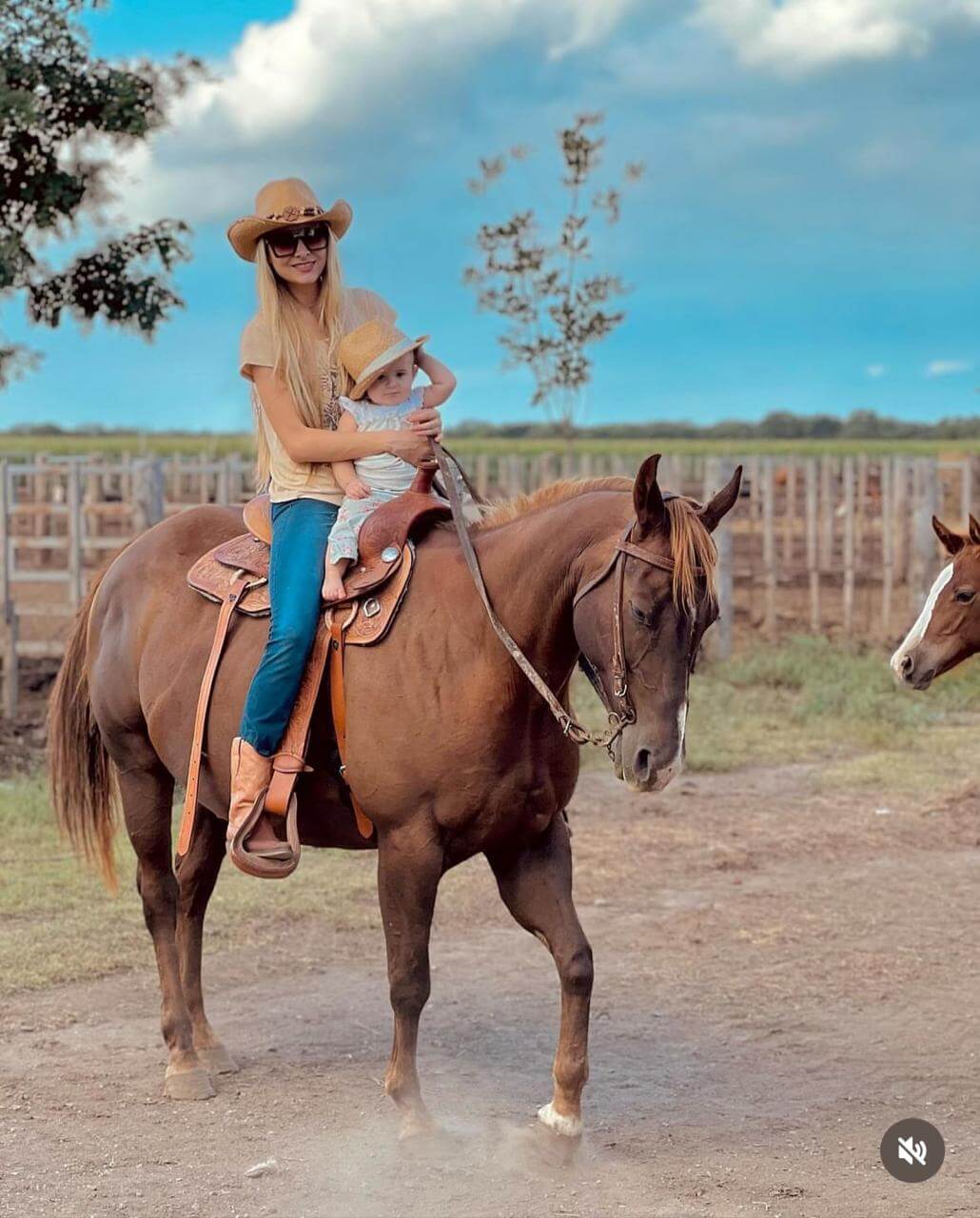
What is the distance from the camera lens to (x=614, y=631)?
3613 mm

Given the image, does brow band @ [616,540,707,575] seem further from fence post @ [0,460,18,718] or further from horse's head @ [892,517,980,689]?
fence post @ [0,460,18,718]

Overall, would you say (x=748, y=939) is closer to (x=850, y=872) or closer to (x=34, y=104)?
(x=850, y=872)

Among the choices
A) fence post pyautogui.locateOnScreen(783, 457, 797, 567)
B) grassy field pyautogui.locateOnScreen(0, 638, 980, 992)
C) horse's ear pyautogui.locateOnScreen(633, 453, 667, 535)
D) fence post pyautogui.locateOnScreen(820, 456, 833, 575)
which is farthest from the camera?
fence post pyautogui.locateOnScreen(783, 457, 797, 567)

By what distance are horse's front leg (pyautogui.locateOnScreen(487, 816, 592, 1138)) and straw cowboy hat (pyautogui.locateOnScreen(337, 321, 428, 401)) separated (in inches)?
55.7

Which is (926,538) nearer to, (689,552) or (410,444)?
(410,444)

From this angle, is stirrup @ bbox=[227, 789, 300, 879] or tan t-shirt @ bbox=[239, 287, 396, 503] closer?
stirrup @ bbox=[227, 789, 300, 879]

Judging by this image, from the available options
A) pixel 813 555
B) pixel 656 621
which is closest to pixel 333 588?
pixel 656 621

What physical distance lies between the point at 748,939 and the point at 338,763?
295cm

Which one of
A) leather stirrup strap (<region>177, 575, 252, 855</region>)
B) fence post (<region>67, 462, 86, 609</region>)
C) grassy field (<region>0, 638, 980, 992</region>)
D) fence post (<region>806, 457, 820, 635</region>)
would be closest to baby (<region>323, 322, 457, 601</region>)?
leather stirrup strap (<region>177, 575, 252, 855</region>)

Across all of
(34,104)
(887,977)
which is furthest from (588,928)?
(34,104)

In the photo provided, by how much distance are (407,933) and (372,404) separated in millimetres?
1554

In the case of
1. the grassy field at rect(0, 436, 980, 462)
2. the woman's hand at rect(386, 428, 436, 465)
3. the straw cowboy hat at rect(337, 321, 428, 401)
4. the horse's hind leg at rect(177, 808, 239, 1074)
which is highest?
the grassy field at rect(0, 436, 980, 462)

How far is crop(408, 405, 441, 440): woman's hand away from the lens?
162 inches

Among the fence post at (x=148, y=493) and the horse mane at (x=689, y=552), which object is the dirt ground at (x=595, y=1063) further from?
the fence post at (x=148, y=493)
